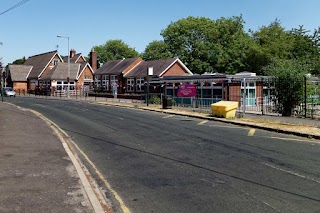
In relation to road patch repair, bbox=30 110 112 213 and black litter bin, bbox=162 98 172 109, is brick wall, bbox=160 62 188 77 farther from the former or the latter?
road patch repair, bbox=30 110 112 213

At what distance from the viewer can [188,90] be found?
29.9m

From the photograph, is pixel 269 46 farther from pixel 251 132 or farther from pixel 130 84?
pixel 251 132

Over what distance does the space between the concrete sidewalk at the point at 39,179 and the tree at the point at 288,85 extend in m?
14.3

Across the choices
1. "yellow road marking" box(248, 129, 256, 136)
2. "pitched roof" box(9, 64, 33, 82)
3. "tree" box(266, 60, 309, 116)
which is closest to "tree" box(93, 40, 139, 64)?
"pitched roof" box(9, 64, 33, 82)

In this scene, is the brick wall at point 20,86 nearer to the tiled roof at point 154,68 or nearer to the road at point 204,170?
the tiled roof at point 154,68

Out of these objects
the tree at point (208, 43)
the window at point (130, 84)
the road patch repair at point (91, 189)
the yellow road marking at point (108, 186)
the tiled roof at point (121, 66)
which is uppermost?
the tree at point (208, 43)

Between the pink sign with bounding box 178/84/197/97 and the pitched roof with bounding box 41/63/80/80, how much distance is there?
1615 inches

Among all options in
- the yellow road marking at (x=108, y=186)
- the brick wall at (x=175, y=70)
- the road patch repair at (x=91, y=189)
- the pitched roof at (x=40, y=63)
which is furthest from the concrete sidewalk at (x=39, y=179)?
the pitched roof at (x=40, y=63)

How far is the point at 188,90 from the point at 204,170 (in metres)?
21.9

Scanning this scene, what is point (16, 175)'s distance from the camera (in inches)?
292

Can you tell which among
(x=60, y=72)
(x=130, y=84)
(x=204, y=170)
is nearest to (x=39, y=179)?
(x=204, y=170)

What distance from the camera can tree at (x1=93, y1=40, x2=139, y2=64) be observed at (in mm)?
116250

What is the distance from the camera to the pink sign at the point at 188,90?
2905 cm

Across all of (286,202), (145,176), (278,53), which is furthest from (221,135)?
(278,53)
